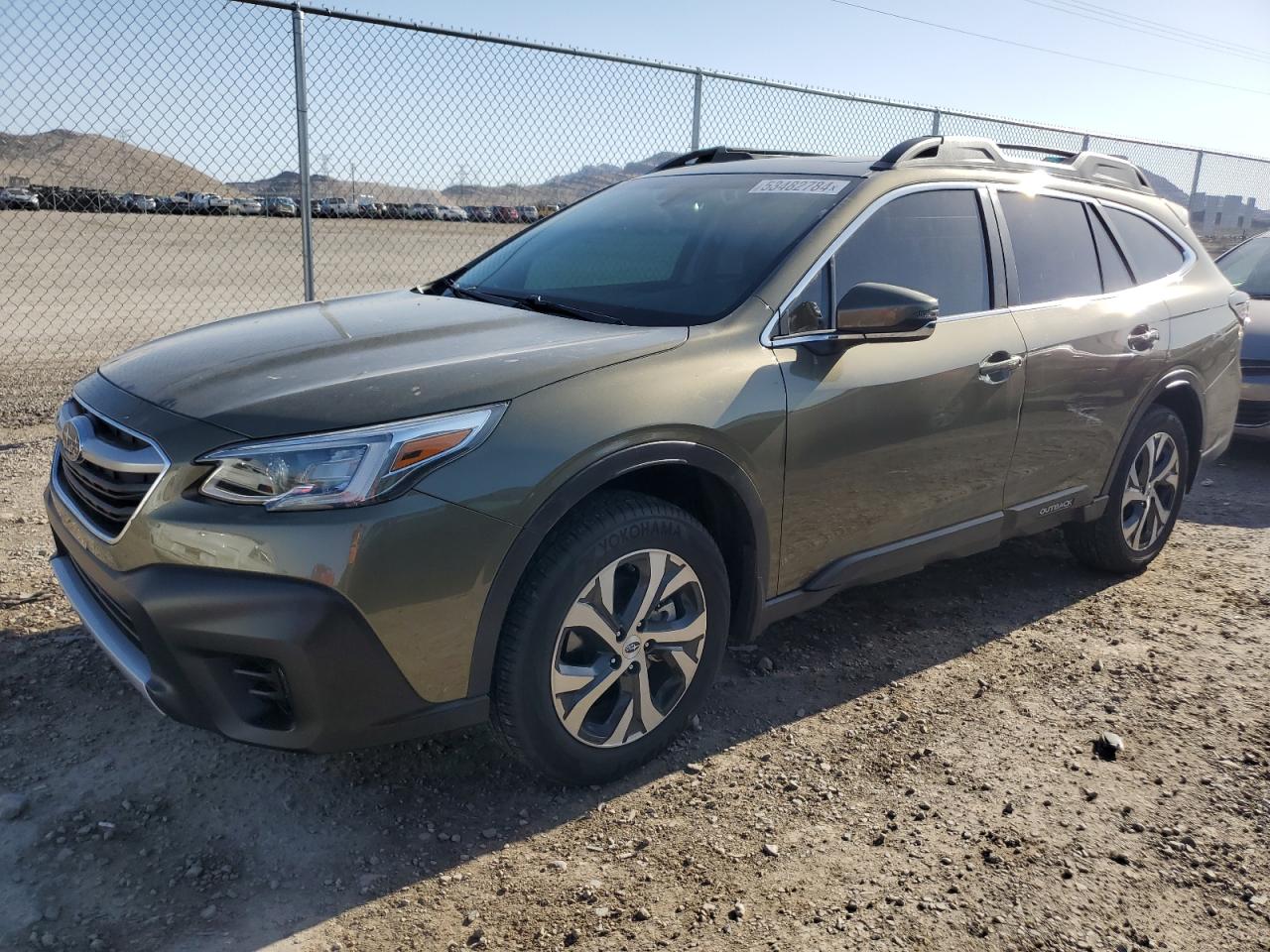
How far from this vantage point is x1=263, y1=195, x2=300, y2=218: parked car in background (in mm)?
6793

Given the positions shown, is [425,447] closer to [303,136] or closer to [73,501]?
[73,501]

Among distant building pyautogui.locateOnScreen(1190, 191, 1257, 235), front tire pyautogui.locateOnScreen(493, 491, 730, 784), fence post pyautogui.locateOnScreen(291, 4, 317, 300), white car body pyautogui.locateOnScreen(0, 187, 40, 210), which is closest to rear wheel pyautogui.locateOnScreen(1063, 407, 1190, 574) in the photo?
front tire pyautogui.locateOnScreen(493, 491, 730, 784)

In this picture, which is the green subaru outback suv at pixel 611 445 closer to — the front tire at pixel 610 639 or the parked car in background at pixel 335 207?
the front tire at pixel 610 639

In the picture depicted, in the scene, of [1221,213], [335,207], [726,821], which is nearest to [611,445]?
[726,821]

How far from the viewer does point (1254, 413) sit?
6.96m

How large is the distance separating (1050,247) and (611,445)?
2.42 m

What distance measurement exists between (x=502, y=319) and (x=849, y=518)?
1.30m

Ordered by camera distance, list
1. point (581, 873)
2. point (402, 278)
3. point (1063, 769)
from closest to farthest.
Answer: point (581, 873), point (1063, 769), point (402, 278)

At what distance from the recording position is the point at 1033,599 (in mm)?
4488

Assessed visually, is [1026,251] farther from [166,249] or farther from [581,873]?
[166,249]

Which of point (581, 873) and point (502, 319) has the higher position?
point (502, 319)

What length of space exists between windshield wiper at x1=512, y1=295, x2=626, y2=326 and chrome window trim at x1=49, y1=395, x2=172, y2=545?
1.30m

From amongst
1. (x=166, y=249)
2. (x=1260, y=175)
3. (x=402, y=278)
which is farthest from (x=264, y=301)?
(x=1260, y=175)

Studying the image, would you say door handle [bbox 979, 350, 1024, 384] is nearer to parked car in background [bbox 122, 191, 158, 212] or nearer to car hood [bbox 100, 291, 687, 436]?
car hood [bbox 100, 291, 687, 436]
